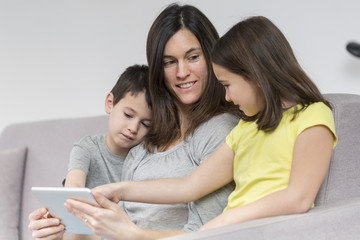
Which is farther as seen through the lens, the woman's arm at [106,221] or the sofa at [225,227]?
the woman's arm at [106,221]

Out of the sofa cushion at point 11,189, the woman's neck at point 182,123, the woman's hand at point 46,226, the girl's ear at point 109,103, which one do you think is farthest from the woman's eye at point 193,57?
the sofa cushion at point 11,189

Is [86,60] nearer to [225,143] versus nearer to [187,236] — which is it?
[225,143]

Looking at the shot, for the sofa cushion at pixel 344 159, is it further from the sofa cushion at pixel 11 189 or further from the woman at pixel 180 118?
the sofa cushion at pixel 11 189

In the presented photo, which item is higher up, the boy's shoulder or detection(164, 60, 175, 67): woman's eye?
detection(164, 60, 175, 67): woman's eye

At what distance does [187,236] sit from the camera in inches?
42.8

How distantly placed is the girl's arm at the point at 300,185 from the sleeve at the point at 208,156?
29 cm

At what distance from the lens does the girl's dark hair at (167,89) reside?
5.78 ft

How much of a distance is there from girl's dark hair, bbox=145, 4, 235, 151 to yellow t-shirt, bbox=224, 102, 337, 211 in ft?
0.68

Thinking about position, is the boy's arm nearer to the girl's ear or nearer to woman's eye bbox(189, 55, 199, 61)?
the girl's ear

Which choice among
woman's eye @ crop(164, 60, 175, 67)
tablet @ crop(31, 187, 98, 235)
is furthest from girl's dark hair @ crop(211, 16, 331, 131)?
tablet @ crop(31, 187, 98, 235)

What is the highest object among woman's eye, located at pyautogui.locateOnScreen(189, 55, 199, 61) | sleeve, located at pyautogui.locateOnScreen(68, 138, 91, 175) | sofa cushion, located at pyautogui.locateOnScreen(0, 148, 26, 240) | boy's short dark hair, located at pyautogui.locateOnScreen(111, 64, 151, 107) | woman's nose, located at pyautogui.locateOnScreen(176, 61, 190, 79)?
woman's eye, located at pyautogui.locateOnScreen(189, 55, 199, 61)

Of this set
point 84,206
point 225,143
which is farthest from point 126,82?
point 84,206

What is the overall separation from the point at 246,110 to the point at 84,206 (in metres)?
0.49

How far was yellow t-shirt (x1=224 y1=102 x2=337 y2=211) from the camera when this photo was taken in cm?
136
